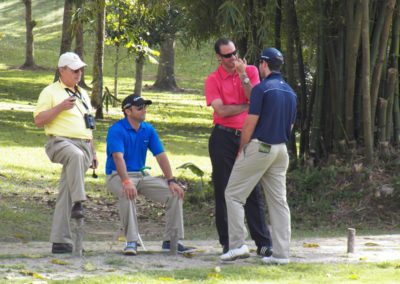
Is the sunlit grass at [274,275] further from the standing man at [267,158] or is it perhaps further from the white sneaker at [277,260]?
the standing man at [267,158]

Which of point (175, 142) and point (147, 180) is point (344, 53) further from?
point (175, 142)

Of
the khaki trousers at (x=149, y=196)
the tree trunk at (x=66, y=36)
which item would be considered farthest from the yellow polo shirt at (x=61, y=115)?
the tree trunk at (x=66, y=36)

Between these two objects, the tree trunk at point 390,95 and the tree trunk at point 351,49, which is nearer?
the tree trunk at point 351,49

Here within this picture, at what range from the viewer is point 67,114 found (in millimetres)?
8805

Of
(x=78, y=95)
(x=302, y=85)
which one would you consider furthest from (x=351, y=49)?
(x=78, y=95)

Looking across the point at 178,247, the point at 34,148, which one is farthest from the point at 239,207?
the point at 34,148

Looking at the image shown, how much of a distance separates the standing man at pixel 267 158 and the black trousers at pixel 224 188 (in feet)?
1.20

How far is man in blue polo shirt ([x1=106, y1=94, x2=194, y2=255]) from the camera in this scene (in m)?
8.74

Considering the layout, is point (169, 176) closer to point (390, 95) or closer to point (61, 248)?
point (61, 248)

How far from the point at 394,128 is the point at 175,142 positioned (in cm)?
941

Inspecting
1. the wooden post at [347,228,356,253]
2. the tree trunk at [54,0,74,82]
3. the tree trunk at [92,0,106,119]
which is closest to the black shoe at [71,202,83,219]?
the wooden post at [347,228,356,253]

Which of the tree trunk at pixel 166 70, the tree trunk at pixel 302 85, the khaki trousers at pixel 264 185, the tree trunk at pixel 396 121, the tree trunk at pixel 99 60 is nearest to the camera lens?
the khaki trousers at pixel 264 185

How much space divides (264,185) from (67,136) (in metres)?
1.90

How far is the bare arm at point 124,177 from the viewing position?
28.5ft
